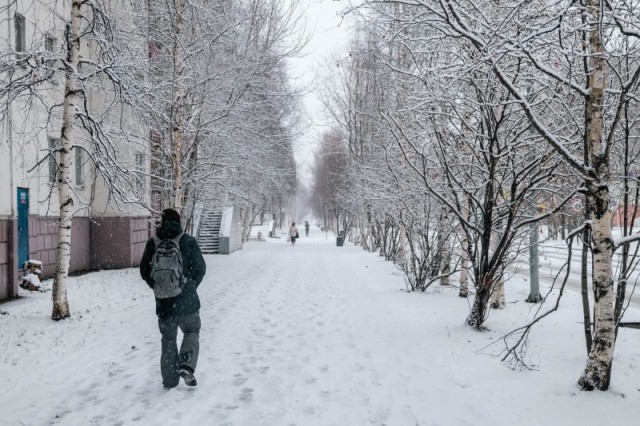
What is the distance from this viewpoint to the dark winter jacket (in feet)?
16.7

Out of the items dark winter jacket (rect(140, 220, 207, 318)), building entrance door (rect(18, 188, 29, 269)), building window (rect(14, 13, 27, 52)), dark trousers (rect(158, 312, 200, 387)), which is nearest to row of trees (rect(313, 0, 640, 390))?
dark winter jacket (rect(140, 220, 207, 318))

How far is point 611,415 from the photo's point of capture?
162 inches

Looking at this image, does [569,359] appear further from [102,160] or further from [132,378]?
[102,160]

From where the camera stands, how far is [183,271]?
5.12 metres

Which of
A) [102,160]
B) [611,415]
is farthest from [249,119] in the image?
[611,415]

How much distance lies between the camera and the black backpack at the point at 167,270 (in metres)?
4.93

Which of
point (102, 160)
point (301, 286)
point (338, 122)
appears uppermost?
point (338, 122)

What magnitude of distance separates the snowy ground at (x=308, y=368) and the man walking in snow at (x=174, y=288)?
0.26 metres

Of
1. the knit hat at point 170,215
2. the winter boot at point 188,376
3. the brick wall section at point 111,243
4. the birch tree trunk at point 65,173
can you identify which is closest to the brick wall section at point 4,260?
the birch tree trunk at point 65,173

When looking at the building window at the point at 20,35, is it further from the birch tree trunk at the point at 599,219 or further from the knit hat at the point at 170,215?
the birch tree trunk at the point at 599,219

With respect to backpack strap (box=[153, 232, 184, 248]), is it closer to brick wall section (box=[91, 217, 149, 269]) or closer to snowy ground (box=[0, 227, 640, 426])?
snowy ground (box=[0, 227, 640, 426])

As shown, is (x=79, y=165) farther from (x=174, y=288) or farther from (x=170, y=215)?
(x=174, y=288)

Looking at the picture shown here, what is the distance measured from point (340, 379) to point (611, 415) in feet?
8.47

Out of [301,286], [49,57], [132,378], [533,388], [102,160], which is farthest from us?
[301,286]
